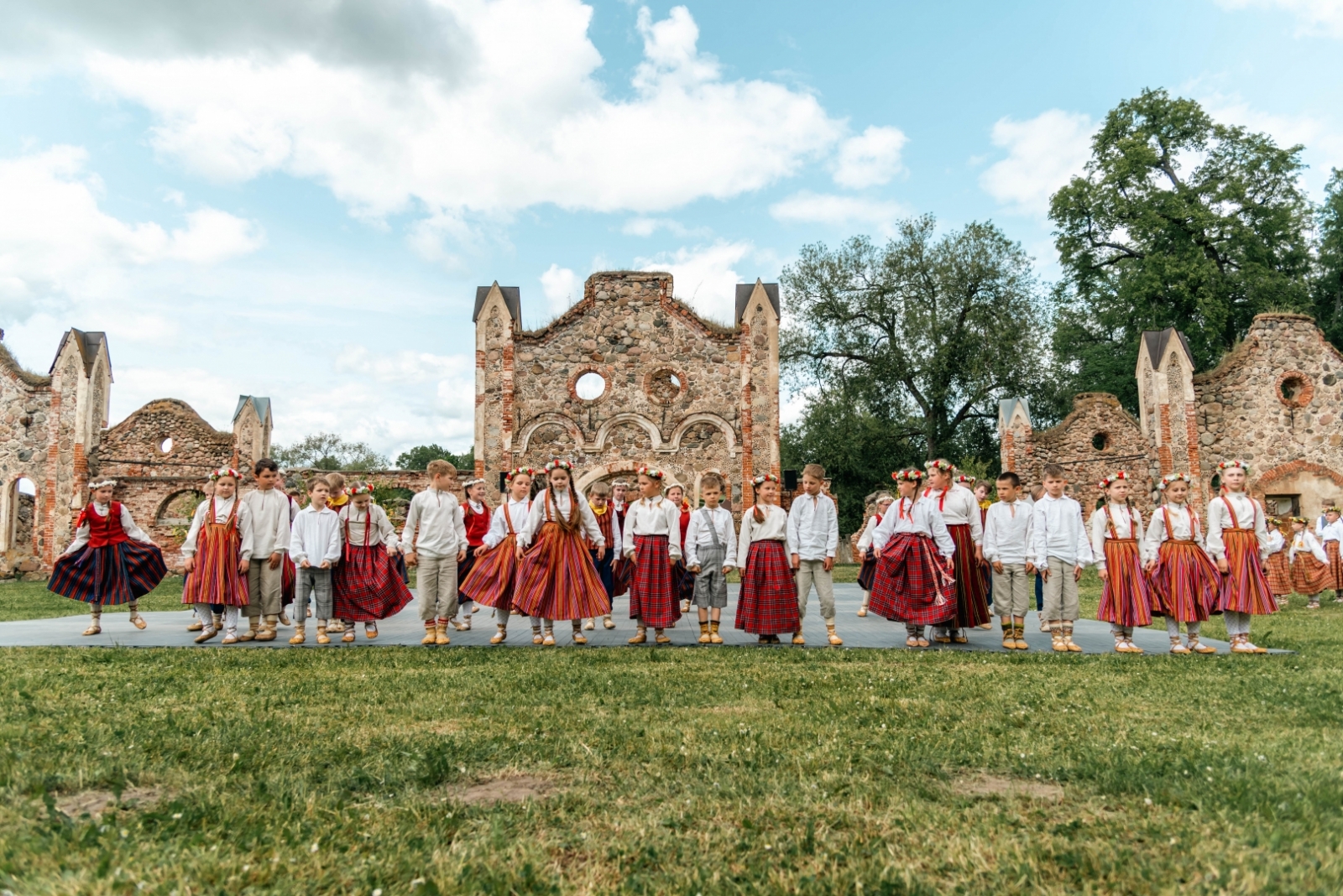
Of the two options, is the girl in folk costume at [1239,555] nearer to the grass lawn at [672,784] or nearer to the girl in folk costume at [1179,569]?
the girl in folk costume at [1179,569]

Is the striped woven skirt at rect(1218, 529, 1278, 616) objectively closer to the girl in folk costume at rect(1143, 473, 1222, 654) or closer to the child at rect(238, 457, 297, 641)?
the girl in folk costume at rect(1143, 473, 1222, 654)

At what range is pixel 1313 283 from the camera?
1331 inches

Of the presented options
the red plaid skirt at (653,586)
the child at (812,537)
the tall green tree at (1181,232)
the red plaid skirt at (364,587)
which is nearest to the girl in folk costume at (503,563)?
the red plaid skirt at (364,587)

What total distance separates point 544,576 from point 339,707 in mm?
4103

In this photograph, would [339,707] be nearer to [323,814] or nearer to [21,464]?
[323,814]

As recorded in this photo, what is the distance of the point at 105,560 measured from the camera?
10.4 m

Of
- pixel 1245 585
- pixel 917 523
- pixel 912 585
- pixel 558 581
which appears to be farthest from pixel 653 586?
pixel 1245 585

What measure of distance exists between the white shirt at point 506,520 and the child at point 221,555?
259 cm

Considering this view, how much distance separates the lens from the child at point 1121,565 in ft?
29.4

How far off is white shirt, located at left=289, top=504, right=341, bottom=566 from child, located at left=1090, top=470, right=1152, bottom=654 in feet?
26.3

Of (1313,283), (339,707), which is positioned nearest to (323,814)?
(339,707)

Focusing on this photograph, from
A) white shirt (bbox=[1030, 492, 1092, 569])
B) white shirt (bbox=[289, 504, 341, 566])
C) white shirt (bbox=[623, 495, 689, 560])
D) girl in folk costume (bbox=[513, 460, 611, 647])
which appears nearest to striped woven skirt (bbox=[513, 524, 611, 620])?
girl in folk costume (bbox=[513, 460, 611, 647])

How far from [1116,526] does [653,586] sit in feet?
15.8

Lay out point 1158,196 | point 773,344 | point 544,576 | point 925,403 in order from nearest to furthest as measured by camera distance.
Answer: point 544,576 → point 773,344 → point 1158,196 → point 925,403
